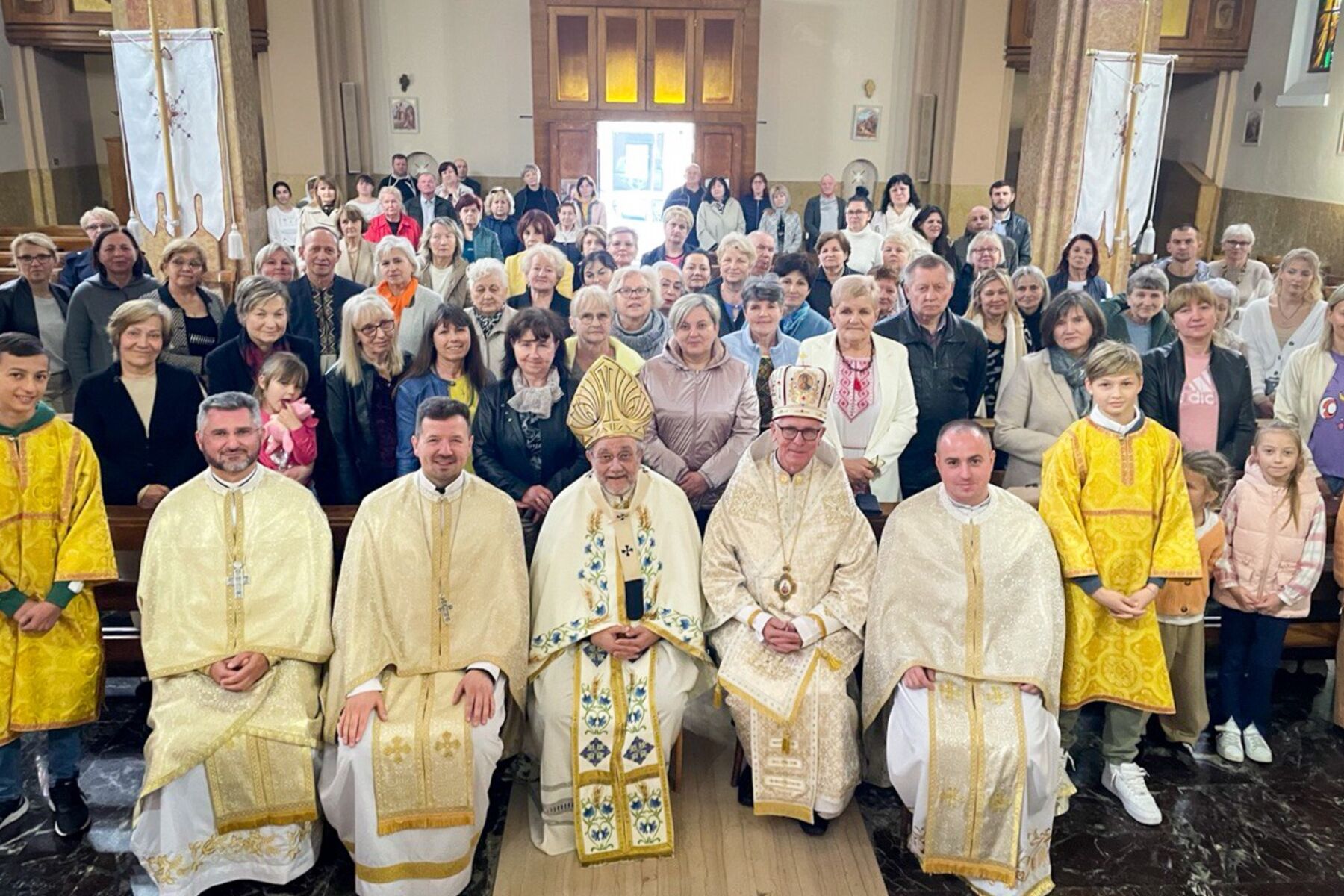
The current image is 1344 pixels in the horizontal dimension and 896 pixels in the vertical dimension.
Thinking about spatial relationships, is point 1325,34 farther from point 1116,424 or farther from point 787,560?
point 787,560

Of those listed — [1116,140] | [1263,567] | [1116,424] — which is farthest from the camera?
[1116,140]

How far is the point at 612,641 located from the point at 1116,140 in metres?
6.80

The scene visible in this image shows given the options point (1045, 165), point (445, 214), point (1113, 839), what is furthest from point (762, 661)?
point (445, 214)

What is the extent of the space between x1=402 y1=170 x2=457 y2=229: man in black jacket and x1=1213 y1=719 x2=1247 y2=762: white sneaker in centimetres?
903

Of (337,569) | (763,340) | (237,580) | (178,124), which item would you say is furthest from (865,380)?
(178,124)

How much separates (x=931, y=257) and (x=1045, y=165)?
4.37 meters

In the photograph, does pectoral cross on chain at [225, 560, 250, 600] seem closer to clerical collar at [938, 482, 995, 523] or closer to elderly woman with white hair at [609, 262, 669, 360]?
elderly woman with white hair at [609, 262, 669, 360]

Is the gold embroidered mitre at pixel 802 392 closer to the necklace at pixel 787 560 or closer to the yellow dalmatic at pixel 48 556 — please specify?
the necklace at pixel 787 560

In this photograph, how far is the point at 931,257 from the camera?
16.5 feet

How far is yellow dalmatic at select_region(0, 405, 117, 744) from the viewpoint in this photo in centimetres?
366

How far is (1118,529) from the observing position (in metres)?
3.92

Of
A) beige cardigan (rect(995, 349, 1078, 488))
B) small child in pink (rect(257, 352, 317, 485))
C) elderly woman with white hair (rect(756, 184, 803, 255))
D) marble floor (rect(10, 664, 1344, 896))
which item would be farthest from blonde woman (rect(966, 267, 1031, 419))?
elderly woman with white hair (rect(756, 184, 803, 255))

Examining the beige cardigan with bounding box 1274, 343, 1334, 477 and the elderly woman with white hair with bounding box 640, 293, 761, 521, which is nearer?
the elderly woman with white hair with bounding box 640, 293, 761, 521

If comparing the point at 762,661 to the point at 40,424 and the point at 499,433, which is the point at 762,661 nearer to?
the point at 499,433
